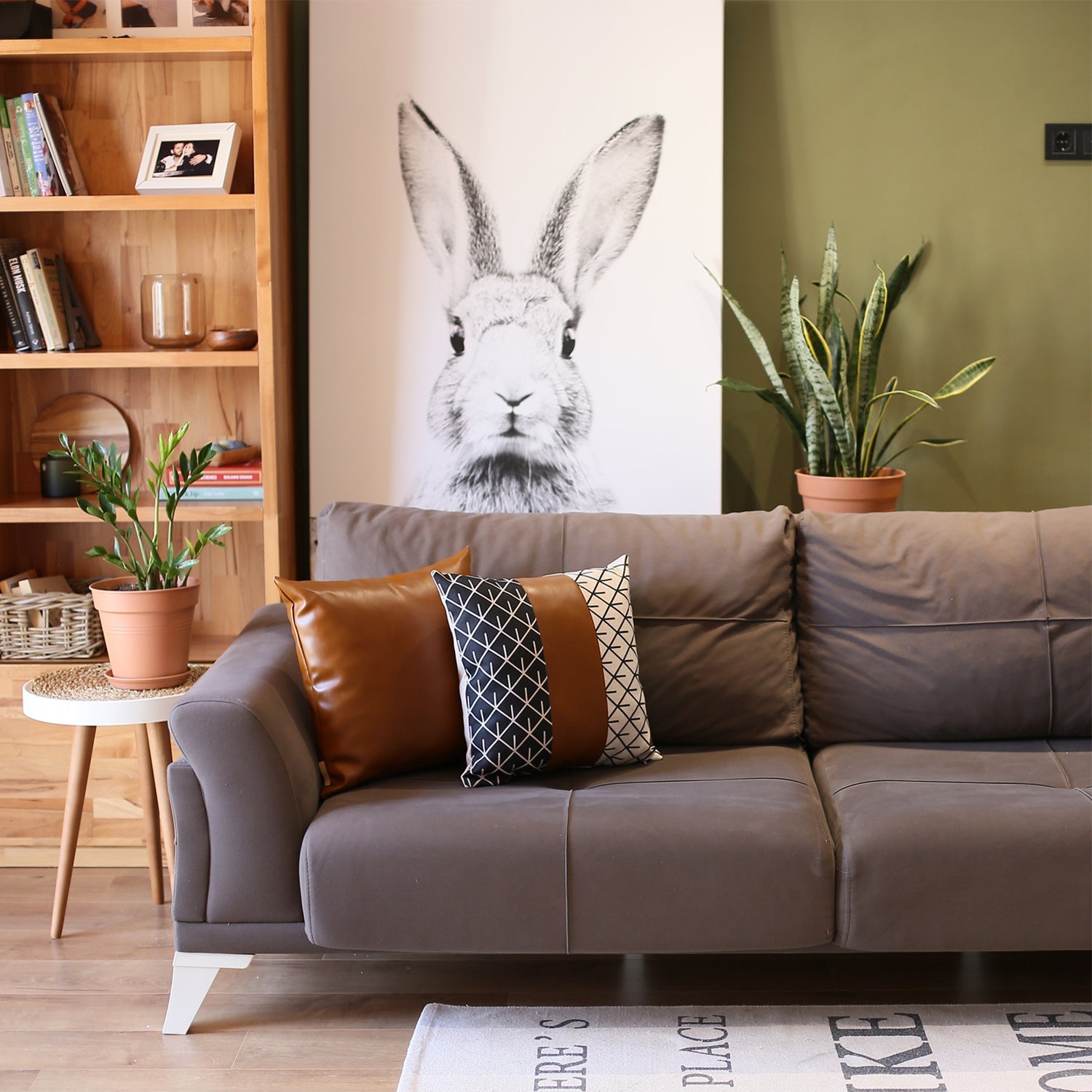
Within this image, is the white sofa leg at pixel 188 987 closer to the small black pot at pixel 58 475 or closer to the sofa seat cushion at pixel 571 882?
the sofa seat cushion at pixel 571 882

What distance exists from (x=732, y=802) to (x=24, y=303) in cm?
208

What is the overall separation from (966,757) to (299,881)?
1.28 meters

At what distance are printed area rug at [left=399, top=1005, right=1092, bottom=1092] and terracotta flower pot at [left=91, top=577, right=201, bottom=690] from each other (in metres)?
0.90

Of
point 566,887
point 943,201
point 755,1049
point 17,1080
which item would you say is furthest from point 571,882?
point 943,201

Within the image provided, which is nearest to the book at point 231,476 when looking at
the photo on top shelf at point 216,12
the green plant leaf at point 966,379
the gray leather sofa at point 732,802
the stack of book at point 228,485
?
the stack of book at point 228,485

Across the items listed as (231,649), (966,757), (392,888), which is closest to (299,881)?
(392,888)

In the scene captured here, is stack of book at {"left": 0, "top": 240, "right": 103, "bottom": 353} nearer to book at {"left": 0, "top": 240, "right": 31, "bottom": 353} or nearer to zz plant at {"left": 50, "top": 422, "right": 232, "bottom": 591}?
book at {"left": 0, "top": 240, "right": 31, "bottom": 353}

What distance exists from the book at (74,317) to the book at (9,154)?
7.3 inches

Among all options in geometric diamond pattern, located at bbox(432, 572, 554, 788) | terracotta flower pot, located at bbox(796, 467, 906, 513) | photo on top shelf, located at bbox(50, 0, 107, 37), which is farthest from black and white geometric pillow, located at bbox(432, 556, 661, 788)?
photo on top shelf, located at bbox(50, 0, 107, 37)

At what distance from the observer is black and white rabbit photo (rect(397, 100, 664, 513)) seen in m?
2.97

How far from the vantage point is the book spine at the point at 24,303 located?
2.81 m

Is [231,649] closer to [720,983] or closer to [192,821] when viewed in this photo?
[192,821]

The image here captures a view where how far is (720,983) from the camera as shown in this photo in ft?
7.15

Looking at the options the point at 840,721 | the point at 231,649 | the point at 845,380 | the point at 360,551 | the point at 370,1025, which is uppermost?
the point at 845,380
